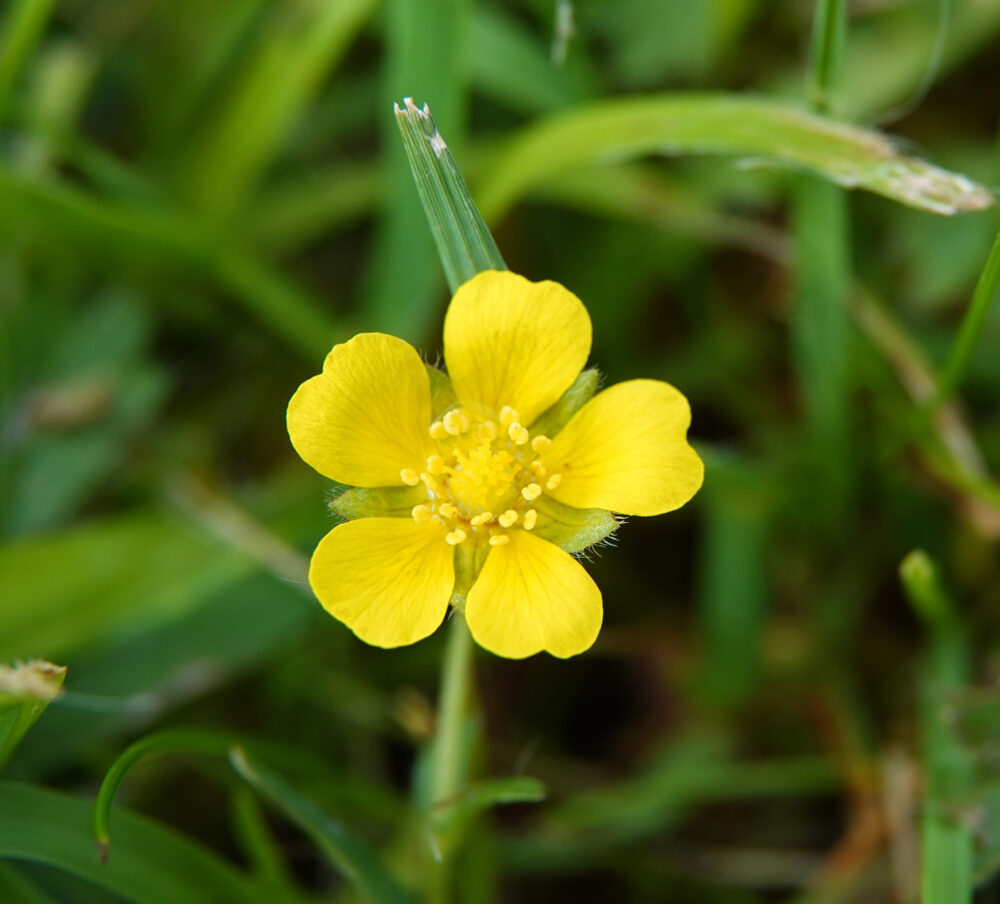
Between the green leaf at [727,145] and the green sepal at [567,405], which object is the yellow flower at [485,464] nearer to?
the green sepal at [567,405]

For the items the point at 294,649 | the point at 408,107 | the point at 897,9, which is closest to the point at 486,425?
the point at 408,107

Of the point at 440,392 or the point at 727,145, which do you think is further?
the point at 727,145

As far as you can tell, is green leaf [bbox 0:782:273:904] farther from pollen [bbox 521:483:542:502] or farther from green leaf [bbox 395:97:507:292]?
green leaf [bbox 395:97:507:292]

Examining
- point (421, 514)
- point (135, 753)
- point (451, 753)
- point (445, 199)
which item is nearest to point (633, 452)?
point (421, 514)

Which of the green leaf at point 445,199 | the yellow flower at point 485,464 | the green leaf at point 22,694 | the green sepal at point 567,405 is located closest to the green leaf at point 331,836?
the green leaf at point 22,694

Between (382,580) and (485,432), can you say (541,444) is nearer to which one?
(485,432)
